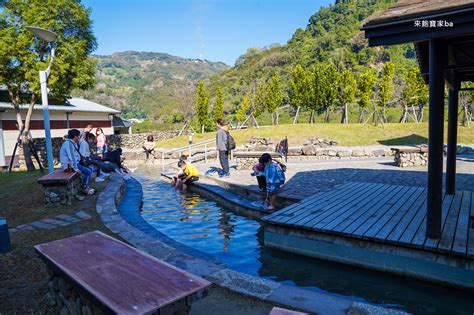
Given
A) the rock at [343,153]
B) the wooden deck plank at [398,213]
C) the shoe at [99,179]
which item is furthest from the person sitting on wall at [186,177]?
the rock at [343,153]

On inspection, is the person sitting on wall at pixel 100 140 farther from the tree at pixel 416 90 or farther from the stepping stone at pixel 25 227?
the tree at pixel 416 90

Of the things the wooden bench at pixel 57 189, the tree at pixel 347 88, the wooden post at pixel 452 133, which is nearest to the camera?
the wooden post at pixel 452 133

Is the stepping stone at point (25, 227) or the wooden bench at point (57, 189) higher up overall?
the wooden bench at point (57, 189)

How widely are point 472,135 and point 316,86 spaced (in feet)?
45.5

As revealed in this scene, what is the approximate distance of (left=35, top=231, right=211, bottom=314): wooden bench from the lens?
240cm

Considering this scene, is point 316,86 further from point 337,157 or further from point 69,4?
point 69,4

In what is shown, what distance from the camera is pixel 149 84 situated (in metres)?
131

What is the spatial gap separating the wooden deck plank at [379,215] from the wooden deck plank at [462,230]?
43.0 inches

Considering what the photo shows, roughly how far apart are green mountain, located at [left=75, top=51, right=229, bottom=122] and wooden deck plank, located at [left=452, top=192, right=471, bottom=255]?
63.5 ft

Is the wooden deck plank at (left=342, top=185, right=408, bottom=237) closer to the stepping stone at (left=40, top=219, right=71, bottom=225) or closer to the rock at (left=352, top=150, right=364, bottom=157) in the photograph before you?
the stepping stone at (left=40, top=219, right=71, bottom=225)

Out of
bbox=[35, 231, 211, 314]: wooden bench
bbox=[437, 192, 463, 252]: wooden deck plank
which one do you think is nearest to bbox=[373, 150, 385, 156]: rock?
bbox=[437, 192, 463, 252]: wooden deck plank

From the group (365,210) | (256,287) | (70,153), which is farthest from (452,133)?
(70,153)

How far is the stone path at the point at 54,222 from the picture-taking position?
6.18 meters

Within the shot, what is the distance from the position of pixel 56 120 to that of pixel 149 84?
360 ft
